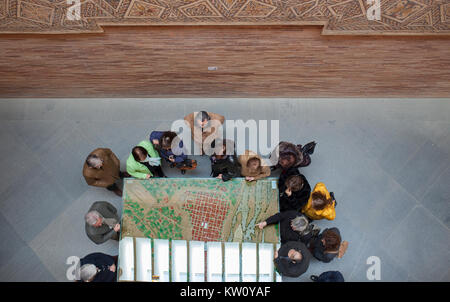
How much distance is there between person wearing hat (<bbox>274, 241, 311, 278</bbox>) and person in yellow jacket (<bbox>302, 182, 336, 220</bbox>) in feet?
1.52

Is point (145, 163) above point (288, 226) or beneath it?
above

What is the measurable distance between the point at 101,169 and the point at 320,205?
286 centimetres

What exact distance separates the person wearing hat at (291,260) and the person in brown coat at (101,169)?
7.95ft

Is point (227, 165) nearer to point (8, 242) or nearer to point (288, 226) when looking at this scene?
point (288, 226)

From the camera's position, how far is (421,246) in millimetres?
4883

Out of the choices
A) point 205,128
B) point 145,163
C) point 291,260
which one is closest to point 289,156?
point 205,128

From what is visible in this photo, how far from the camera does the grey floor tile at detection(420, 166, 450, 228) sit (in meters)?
4.99

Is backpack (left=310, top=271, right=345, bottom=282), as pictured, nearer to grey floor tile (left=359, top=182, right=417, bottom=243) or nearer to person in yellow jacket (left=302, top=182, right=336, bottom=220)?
person in yellow jacket (left=302, top=182, right=336, bottom=220)

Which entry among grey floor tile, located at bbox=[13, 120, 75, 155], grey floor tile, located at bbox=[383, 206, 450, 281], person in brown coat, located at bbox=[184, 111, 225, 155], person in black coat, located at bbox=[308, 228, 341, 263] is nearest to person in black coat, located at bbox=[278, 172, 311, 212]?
person in black coat, located at bbox=[308, 228, 341, 263]

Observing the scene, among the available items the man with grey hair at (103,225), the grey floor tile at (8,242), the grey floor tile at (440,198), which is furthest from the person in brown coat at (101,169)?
the grey floor tile at (440,198)

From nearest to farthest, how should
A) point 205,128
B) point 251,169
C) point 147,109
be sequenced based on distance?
point 251,169 < point 205,128 < point 147,109

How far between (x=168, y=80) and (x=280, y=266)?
3033 millimetres

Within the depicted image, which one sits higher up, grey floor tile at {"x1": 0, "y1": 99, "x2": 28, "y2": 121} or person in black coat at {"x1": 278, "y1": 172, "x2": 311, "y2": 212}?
grey floor tile at {"x1": 0, "y1": 99, "x2": 28, "y2": 121}

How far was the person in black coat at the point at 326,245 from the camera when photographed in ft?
13.5
